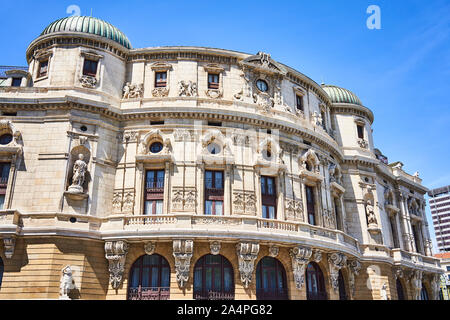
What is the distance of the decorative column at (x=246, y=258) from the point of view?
2530cm

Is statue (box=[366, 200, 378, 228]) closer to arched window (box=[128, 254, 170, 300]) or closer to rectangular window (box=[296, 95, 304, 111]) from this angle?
rectangular window (box=[296, 95, 304, 111])

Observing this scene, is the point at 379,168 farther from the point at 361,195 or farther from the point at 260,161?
the point at 260,161

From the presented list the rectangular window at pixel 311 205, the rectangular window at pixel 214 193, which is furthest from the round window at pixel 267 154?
the rectangular window at pixel 311 205

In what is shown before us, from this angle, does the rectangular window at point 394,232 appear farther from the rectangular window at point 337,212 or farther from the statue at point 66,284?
the statue at point 66,284

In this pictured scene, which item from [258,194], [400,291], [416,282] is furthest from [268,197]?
[416,282]

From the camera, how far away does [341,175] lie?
37.1 metres

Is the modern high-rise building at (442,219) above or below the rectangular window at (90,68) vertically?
above

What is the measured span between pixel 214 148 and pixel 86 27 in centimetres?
1361

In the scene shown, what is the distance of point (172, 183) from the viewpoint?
27.5 metres

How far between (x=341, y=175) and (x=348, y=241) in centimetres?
689

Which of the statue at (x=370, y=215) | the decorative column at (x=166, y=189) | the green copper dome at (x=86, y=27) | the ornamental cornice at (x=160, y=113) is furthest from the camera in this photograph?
the statue at (x=370, y=215)

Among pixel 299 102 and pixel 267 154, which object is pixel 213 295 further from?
pixel 299 102

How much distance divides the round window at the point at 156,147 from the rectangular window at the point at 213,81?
6.25 meters
